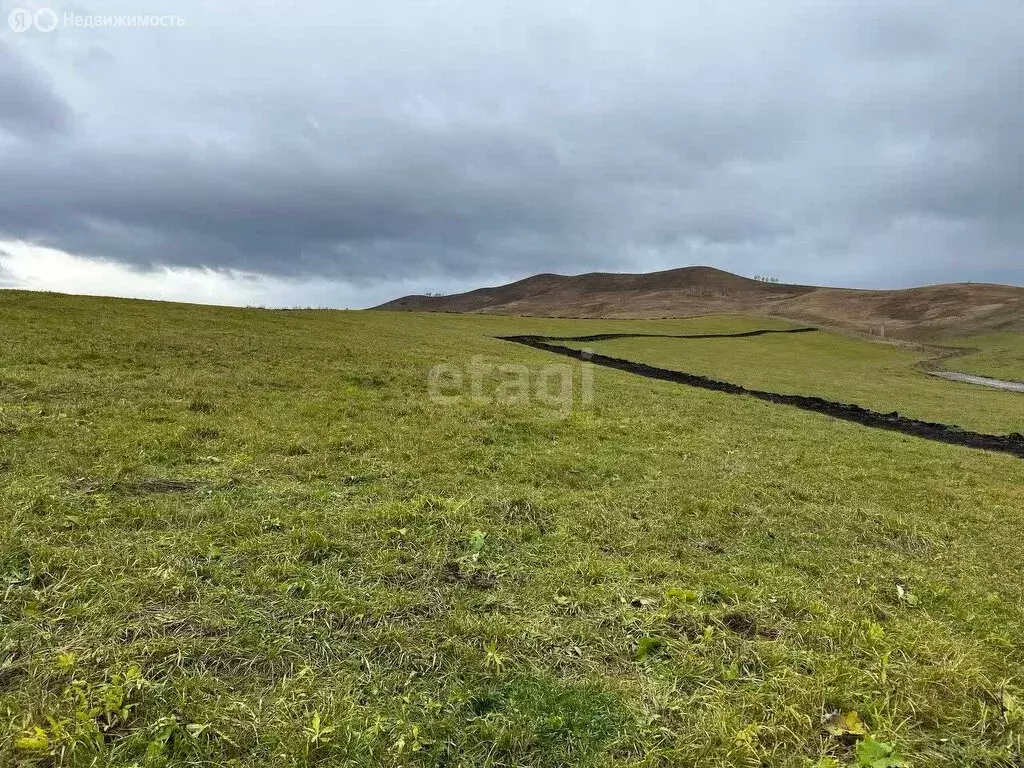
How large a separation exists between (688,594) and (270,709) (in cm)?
461

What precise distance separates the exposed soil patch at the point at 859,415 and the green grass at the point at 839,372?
5.81ft

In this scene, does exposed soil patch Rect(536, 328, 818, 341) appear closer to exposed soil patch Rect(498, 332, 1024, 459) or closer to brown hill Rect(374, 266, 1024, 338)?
exposed soil patch Rect(498, 332, 1024, 459)

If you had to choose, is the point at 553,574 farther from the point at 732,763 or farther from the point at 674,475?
the point at 674,475

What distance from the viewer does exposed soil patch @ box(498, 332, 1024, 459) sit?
21.8 m

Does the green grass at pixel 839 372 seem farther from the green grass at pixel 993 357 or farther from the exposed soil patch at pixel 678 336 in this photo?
the green grass at pixel 993 357

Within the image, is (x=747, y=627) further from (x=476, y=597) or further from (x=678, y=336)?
(x=678, y=336)

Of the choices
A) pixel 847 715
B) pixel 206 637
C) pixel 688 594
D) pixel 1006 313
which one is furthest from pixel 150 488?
pixel 1006 313

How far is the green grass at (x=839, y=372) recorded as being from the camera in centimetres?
2980

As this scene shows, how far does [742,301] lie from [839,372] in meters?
99.7

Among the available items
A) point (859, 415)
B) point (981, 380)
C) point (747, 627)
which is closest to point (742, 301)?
point (981, 380)

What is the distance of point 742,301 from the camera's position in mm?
138875

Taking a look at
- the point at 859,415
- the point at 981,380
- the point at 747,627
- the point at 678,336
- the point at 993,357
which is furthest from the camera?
the point at 678,336

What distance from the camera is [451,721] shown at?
4594mm

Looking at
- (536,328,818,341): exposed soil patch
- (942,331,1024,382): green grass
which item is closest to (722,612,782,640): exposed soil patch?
(536,328,818,341): exposed soil patch
